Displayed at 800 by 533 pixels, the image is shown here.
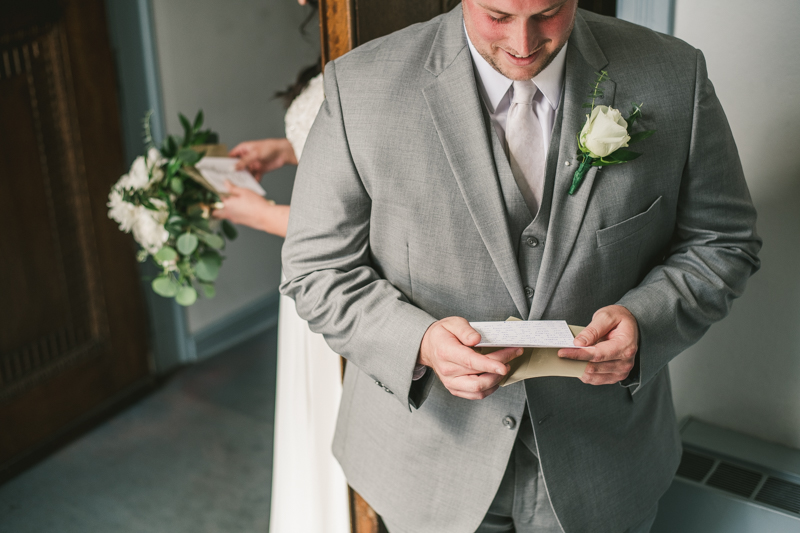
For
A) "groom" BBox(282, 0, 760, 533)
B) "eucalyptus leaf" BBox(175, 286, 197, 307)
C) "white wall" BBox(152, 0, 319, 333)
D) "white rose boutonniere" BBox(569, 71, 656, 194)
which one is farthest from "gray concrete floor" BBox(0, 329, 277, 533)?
"white rose boutonniere" BBox(569, 71, 656, 194)

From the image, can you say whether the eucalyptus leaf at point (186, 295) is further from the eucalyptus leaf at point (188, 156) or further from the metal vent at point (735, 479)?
the metal vent at point (735, 479)

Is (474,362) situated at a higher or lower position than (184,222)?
higher

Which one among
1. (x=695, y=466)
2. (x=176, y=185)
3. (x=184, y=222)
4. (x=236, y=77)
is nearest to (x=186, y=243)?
(x=184, y=222)

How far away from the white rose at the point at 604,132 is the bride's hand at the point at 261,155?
4.75ft

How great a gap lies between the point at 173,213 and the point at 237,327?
2.12 metres

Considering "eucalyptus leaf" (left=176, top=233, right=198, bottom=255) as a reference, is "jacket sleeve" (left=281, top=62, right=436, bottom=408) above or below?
above

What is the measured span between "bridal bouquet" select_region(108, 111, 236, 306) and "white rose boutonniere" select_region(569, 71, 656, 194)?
4.22ft

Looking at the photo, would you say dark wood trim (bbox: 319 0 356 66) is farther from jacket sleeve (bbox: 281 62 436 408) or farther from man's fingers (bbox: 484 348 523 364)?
man's fingers (bbox: 484 348 523 364)

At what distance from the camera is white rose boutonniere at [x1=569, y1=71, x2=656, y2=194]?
3.60ft

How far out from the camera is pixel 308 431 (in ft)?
6.30

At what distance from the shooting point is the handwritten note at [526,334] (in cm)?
102

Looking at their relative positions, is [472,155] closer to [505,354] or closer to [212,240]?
[505,354]

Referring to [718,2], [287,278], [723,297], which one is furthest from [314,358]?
[718,2]

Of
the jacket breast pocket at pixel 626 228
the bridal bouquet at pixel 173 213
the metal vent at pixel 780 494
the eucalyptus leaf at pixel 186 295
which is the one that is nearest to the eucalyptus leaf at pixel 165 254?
the bridal bouquet at pixel 173 213
